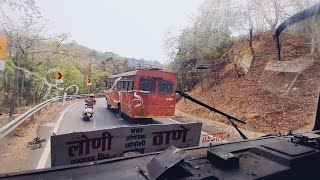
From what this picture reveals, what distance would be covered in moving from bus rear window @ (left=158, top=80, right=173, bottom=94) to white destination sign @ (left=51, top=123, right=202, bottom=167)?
99cm

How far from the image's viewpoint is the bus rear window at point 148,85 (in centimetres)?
392

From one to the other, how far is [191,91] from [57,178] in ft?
6.04

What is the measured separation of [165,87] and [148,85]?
622 millimetres

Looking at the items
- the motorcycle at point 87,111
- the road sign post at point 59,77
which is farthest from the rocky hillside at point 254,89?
the motorcycle at point 87,111

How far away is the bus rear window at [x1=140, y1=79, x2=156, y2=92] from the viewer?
3.92 m

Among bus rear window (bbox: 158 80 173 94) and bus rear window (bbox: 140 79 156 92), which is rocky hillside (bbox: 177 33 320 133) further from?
bus rear window (bbox: 140 79 156 92)

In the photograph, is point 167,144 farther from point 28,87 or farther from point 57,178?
point 28,87

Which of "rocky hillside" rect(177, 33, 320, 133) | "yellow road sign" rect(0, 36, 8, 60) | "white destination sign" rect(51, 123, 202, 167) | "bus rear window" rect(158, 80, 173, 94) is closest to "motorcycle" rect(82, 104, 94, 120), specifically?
"bus rear window" rect(158, 80, 173, 94)

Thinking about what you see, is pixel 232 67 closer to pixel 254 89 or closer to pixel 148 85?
pixel 254 89

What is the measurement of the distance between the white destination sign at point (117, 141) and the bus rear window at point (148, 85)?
191 centimetres

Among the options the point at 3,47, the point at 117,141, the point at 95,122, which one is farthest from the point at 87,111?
the point at 117,141

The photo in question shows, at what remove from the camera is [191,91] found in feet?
9.62

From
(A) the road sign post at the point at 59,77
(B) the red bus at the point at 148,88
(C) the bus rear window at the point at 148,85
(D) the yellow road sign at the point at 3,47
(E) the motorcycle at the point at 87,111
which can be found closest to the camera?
(D) the yellow road sign at the point at 3,47

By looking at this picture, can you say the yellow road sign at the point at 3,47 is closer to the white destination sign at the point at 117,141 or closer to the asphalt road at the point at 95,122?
the asphalt road at the point at 95,122
